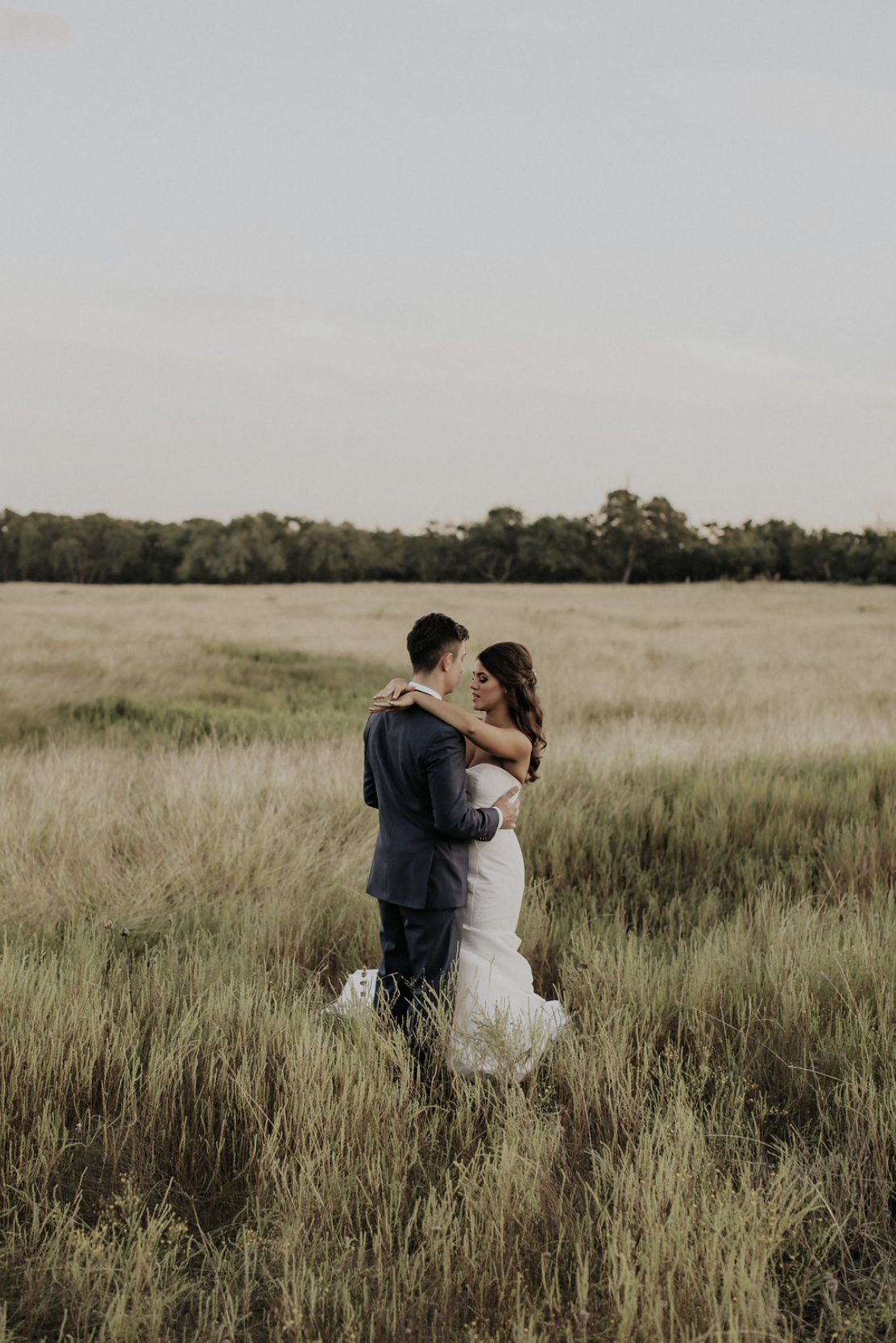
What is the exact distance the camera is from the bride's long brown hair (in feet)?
10.9

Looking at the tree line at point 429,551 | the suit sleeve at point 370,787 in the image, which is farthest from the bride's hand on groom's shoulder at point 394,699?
the tree line at point 429,551

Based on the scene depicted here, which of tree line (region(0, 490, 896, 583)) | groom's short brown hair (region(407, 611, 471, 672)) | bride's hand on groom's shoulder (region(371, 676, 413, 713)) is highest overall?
tree line (region(0, 490, 896, 583))

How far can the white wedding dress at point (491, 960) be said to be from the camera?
3191 millimetres

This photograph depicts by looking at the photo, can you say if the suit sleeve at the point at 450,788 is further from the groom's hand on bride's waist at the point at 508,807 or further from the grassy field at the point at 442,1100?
the grassy field at the point at 442,1100

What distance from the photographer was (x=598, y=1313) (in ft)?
6.75

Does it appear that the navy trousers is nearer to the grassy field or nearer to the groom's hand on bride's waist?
the grassy field

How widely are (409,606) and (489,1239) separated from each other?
32319 millimetres

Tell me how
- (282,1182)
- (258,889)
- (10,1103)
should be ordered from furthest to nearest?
(258,889) < (10,1103) < (282,1182)

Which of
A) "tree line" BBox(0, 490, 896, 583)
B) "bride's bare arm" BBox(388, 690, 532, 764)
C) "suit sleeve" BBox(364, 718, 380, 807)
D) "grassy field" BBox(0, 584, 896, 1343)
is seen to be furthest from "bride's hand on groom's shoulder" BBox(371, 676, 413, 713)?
"tree line" BBox(0, 490, 896, 583)

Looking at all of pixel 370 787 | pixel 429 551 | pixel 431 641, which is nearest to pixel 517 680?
pixel 431 641

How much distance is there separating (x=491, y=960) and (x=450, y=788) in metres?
0.82

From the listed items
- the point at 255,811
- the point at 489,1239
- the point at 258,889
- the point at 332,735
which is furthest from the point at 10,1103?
the point at 332,735

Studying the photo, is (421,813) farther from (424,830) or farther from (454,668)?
(454,668)

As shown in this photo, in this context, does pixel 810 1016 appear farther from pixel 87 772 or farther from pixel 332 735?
pixel 332 735
